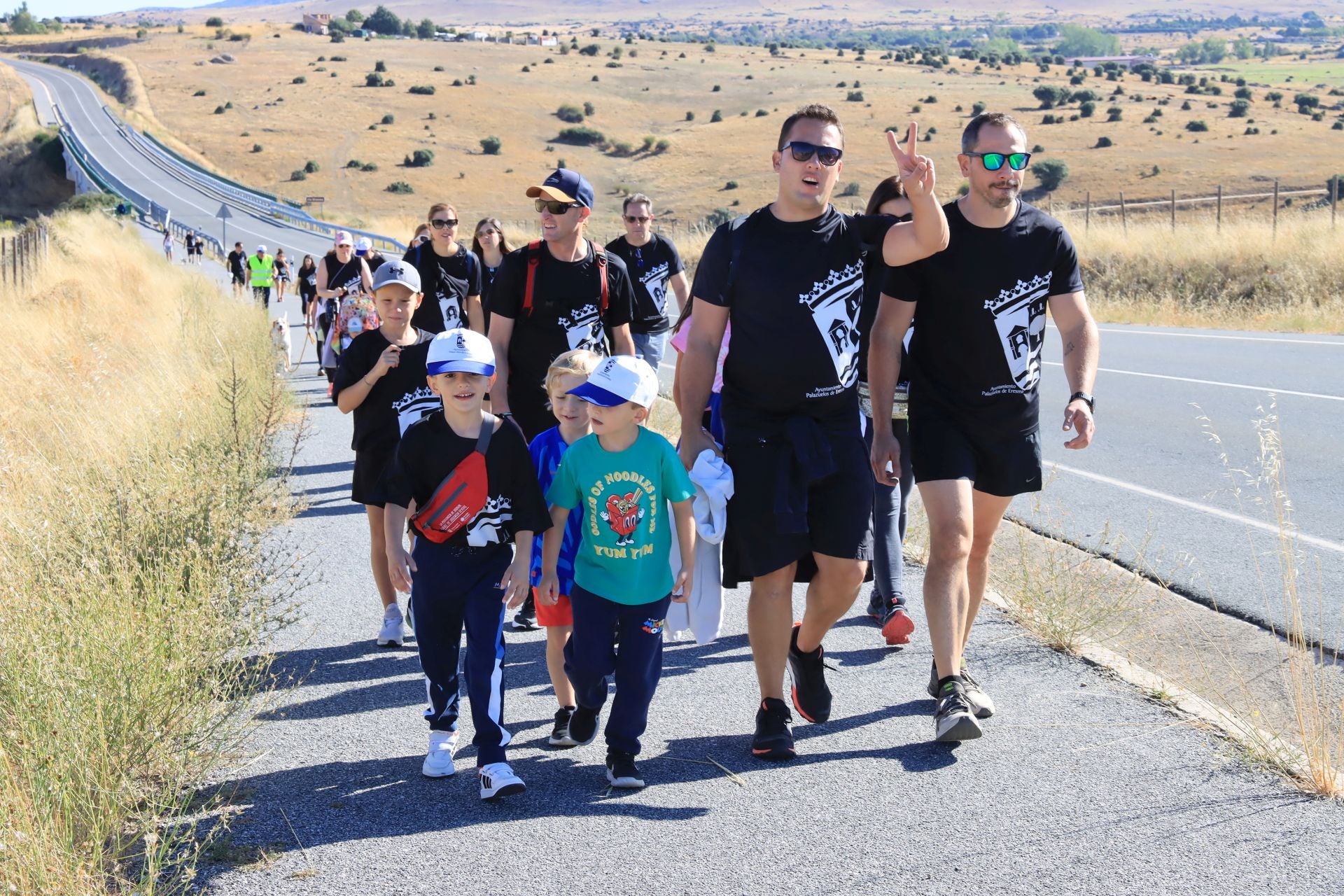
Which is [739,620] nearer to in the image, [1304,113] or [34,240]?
[34,240]

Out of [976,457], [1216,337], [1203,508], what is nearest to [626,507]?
[976,457]

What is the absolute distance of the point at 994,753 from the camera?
14.7ft

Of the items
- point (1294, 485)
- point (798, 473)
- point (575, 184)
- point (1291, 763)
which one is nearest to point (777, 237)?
point (798, 473)

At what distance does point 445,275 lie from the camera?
831 cm

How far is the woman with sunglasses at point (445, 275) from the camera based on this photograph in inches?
328

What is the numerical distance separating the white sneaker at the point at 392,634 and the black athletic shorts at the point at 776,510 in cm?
210

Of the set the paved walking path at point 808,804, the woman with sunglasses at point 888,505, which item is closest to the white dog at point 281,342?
the paved walking path at point 808,804

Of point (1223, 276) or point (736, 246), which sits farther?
point (1223, 276)

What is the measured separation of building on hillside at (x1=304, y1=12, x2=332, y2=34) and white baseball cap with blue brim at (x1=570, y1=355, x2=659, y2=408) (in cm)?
18420

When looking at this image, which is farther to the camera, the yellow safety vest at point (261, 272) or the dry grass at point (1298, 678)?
the yellow safety vest at point (261, 272)

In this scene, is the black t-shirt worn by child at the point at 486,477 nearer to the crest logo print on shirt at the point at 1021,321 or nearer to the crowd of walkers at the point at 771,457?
the crowd of walkers at the point at 771,457

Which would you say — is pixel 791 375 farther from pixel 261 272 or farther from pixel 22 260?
pixel 261 272

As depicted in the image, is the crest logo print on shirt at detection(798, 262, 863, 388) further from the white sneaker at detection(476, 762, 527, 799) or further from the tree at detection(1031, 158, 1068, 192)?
the tree at detection(1031, 158, 1068, 192)

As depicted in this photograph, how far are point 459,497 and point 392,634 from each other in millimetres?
1821
